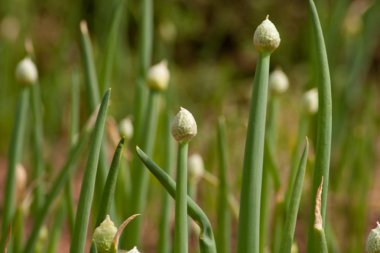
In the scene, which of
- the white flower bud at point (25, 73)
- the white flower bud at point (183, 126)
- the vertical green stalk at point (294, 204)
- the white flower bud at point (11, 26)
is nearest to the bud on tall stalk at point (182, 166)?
the white flower bud at point (183, 126)

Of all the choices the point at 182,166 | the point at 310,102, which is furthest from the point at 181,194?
the point at 310,102

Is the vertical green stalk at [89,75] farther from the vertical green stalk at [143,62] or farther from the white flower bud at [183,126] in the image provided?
the white flower bud at [183,126]

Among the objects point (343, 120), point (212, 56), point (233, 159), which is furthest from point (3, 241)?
point (212, 56)

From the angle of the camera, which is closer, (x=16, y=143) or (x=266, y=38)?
(x=266, y=38)

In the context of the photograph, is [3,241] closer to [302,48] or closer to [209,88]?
[209,88]

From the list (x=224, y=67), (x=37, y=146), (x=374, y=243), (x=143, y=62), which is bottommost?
(x=374, y=243)

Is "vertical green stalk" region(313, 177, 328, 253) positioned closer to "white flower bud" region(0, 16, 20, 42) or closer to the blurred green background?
the blurred green background

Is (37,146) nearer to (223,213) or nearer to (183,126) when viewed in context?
(223,213)
